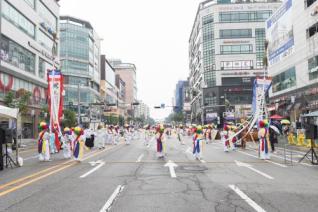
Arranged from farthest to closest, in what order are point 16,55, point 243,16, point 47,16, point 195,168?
1. point 243,16
2. point 47,16
3. point 16,55
4. point 195,168

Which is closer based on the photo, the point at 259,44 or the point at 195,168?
the point at 195,168

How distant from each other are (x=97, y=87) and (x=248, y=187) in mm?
102860

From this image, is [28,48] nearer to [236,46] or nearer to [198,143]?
[198,143]

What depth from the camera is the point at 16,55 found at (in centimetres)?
4597

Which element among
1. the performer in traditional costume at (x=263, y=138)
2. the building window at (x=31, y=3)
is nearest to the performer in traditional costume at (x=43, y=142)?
the performer in traditional costume at (x=263, y=138)

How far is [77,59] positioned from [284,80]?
57.5 m

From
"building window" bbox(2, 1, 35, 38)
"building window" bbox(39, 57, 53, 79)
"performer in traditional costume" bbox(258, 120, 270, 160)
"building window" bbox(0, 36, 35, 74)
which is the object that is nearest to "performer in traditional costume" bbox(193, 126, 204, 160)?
"performer in traditional costume" bbox(258, 120, 270, 160)

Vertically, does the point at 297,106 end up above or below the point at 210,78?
below

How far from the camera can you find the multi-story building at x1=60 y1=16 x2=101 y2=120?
300 ft

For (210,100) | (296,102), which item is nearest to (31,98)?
(296,102)

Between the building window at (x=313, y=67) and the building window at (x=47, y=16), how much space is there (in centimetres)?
3838

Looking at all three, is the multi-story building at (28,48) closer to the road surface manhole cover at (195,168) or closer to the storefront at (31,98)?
the storefront at (31,98)

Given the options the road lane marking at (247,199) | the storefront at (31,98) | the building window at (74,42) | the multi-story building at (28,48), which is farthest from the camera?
the building window at (74,42)

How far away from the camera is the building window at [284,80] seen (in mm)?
46688
